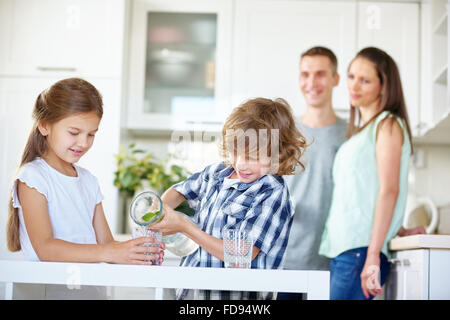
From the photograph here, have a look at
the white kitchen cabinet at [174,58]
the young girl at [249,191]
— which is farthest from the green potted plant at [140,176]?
the young girl at [249,191]

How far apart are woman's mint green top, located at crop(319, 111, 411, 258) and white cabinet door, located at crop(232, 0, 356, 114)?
0.54m

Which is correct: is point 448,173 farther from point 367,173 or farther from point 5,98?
point 5,98

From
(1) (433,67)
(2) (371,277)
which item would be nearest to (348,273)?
(2) (371,277)

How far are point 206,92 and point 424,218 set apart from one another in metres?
0.76

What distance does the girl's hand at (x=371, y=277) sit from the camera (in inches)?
44.9

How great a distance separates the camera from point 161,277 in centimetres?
56

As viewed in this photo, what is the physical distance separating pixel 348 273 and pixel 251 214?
0.54 m

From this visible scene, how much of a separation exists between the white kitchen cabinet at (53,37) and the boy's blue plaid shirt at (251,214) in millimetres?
264

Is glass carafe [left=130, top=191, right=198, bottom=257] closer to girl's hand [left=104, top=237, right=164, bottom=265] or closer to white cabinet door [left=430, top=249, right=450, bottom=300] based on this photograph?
girl's hand [left=104, top=237, right=164, bottom=265]

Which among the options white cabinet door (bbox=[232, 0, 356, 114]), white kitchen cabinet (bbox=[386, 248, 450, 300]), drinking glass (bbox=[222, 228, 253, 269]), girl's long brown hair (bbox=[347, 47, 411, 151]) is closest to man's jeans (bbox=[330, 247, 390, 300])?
white kitchen cabinet (bbox=[386, 248, 450, 300])

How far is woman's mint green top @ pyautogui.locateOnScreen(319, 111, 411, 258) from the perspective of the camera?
3.85 feet

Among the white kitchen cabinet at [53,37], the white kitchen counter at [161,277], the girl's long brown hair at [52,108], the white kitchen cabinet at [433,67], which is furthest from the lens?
the white kitchen cabinet at [433,67]

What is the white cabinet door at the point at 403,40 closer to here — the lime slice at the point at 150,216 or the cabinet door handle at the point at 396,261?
the cabinet door handle at the point at 396,261

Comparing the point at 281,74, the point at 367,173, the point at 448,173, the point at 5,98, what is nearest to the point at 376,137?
the point at 367,173
